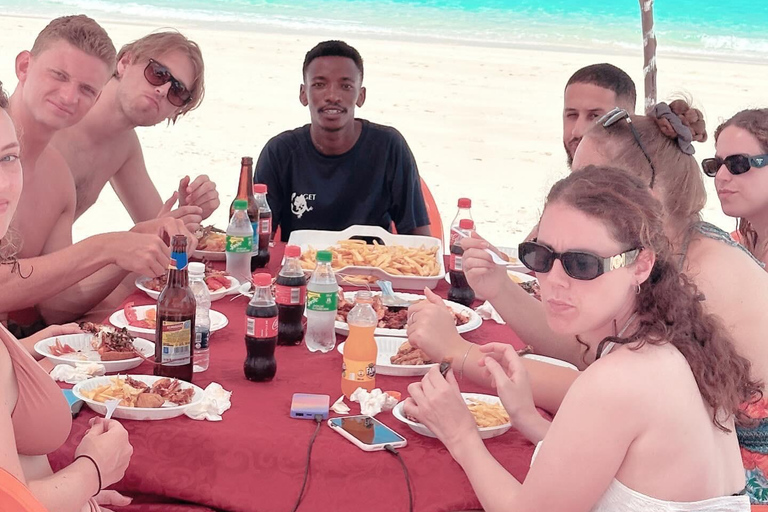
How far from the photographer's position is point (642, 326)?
1.90 m

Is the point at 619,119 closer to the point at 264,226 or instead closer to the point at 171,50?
the point at 264,226

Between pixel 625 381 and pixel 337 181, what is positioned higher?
pixel 625 381

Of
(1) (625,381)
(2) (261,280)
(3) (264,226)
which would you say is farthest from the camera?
(3) (264,226)

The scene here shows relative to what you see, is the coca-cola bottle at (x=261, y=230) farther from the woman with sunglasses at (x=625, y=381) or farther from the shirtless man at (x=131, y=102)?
the woman with sunglasses at (x=625, y=381)

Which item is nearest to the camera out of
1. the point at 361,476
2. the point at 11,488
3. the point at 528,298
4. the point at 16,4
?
the point at 11,488

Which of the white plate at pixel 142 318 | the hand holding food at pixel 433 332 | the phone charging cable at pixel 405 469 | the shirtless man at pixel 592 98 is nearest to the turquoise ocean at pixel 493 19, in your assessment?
the shirtless man at pixel 592 98

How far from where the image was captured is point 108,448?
197 cm

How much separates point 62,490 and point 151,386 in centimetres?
47

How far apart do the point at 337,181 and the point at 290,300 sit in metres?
1.98

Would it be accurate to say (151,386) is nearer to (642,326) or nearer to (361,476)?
(361,476)

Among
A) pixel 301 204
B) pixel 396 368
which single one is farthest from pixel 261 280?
pixel 301 204

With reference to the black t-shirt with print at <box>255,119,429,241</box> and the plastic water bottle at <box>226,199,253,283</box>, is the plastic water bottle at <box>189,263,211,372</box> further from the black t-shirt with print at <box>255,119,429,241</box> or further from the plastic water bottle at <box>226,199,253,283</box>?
the black t-shirt with print at <box>255,119,429,241</box>

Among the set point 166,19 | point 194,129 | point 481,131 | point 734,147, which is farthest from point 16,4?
point 734,147

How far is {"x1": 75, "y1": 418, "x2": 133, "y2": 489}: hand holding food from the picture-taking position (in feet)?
6.42
